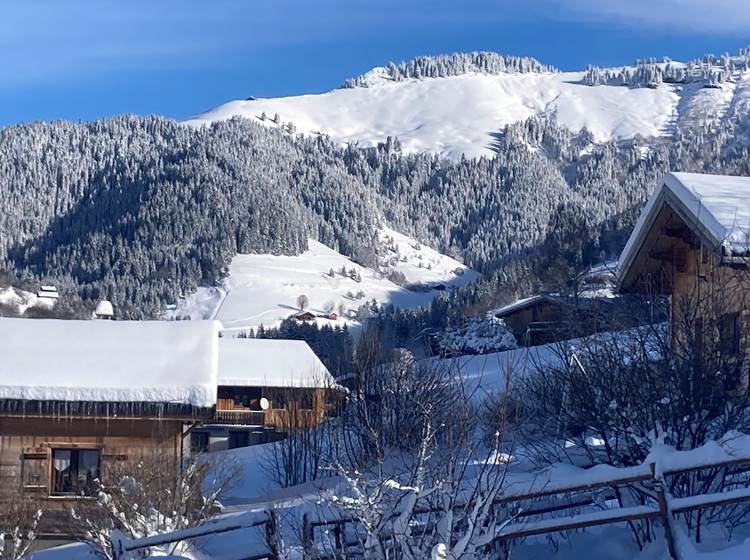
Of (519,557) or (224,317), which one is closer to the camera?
(519,557)

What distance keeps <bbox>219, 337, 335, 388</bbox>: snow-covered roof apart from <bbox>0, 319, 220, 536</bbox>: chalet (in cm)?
2258

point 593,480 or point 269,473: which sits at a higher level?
point 593,480

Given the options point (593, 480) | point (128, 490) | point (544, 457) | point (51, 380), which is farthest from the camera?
point (51, 380)

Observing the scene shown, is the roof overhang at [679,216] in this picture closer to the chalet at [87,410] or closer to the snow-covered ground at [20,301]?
the chalet at [87,410]

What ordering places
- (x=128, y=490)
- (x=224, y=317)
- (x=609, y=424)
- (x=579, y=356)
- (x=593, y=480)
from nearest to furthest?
(x=593, y=480) → (x=609, y=424) → (x=579, y=356) → (x=128, y=490) → (x=224, y=317)

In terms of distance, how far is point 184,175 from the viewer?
655ft

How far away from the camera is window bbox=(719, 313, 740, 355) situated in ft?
30.2

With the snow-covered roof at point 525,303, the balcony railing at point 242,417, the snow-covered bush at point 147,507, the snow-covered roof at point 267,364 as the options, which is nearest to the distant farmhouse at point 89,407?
the snow-covered bush at point 147,507

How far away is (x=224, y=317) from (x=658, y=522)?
145449mm

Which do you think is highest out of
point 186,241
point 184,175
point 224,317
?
point 184,175

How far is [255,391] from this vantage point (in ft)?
163

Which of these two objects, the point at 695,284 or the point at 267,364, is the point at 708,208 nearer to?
the point at 695,284

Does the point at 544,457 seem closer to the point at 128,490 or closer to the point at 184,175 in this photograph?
the point at 128,490

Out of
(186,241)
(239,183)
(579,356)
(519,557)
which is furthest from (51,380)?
(239,183)
